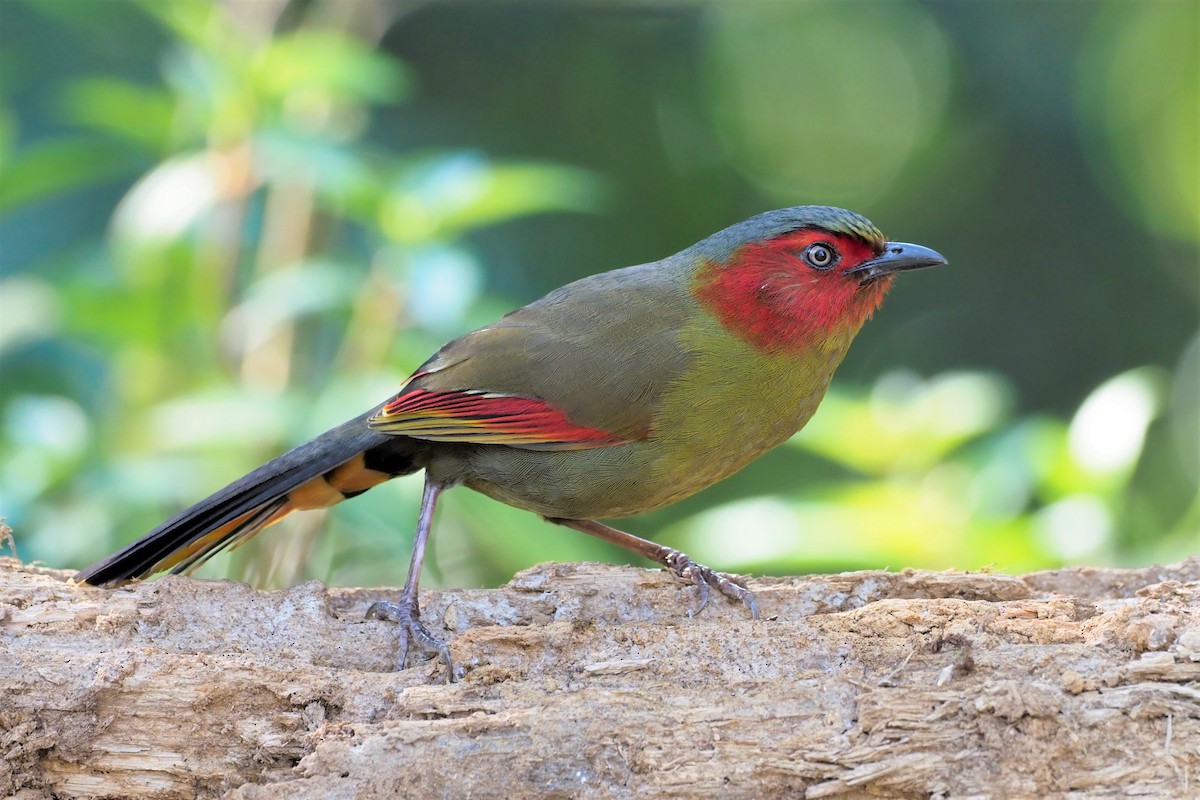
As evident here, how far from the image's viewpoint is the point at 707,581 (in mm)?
4094

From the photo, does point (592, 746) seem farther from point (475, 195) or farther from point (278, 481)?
point (475, 195)

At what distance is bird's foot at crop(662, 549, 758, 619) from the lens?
3.94m

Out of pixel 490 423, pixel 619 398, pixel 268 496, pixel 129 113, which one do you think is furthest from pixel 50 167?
pixel 619 398

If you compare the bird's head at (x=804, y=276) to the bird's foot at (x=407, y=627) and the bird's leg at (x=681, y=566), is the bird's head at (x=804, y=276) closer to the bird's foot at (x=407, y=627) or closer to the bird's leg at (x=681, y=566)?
the bird's leg at (x=681, y=566)

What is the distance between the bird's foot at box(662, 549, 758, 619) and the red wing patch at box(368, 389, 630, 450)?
462 mm

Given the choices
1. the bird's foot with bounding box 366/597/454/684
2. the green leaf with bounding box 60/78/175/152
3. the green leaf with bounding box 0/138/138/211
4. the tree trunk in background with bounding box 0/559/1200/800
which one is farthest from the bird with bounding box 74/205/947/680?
the green leaf with bounding box 0/138/138/211

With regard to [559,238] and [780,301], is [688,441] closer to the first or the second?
[780,301]

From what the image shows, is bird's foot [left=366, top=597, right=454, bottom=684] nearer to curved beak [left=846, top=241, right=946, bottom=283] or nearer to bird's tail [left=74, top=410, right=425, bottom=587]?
bird's tail [left=74, top=410, right=425, bottom=587]

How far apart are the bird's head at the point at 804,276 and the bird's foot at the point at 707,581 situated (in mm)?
750

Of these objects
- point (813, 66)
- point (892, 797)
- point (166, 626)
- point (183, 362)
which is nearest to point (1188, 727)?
point (892, 797)

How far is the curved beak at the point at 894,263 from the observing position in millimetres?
4305

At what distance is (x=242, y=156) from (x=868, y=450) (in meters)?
2.80

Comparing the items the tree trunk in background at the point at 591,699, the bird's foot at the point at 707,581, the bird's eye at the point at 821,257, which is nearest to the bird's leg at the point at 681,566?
the bird's foot at the point at 707,581

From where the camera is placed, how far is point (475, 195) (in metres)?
5.05
